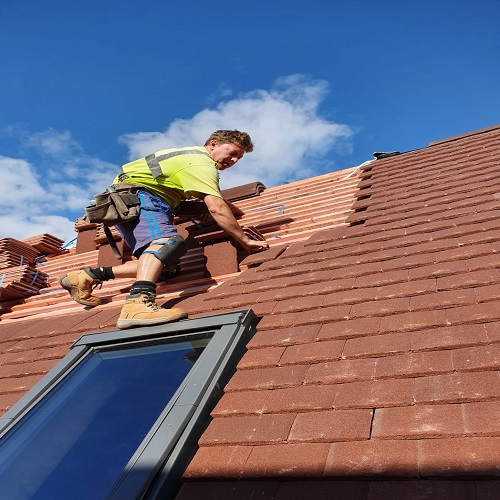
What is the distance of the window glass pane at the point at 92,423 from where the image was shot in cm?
191

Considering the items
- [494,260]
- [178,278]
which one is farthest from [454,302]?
[178,278]

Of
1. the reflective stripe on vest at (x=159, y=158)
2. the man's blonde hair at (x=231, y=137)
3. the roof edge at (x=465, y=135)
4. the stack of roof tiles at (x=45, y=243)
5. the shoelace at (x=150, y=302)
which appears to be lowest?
the shoelace at (x=150, y=302)

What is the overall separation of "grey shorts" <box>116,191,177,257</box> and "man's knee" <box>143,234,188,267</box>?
7 cm

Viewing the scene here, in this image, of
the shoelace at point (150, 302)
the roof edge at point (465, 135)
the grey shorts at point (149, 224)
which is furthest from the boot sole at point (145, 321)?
the roof edge at point (465, 135)

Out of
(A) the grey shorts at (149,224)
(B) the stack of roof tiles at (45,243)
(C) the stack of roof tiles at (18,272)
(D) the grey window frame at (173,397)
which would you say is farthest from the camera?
(B) the stack of roof tiles at (45,243)

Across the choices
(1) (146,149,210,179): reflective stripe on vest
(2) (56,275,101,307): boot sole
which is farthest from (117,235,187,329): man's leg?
(2) (56,275,101,307): boot sole

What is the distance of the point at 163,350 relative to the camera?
8.31 feet

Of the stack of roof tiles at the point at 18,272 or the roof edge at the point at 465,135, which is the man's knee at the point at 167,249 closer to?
the stack of roof tiles at the point at 18,272

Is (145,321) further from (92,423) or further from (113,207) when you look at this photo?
(113,207)

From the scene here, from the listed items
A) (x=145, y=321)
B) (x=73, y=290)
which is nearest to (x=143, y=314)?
(x=145, y=321)

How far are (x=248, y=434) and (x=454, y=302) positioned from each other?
110cm

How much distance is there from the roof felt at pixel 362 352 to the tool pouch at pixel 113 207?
0.67 metres

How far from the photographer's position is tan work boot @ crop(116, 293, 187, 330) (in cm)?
275

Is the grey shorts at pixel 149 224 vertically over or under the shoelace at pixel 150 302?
over
